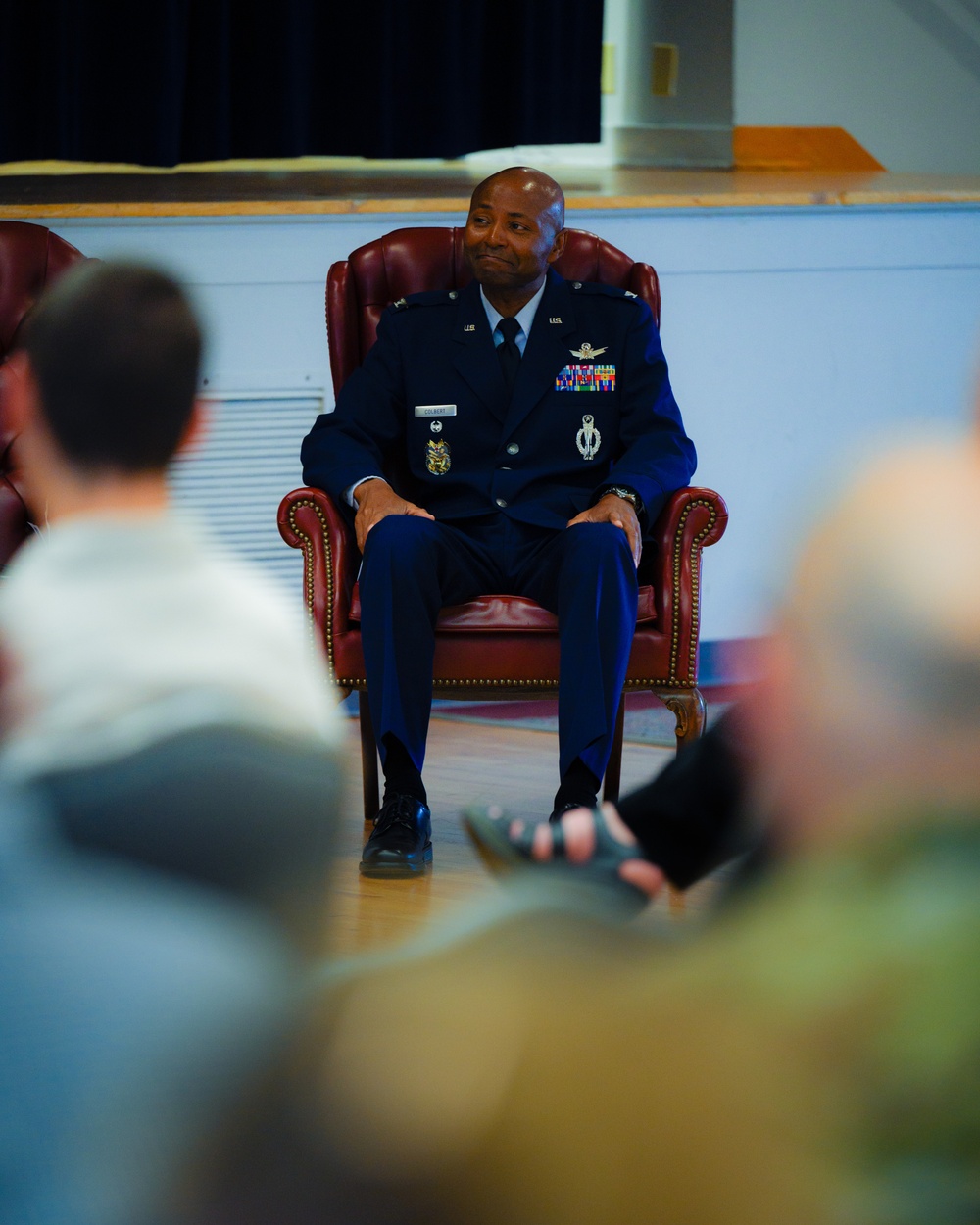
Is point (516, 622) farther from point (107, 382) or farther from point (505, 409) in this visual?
point (107, 382)

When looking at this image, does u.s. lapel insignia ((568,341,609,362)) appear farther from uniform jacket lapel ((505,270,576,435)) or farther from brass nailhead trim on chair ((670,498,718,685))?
brass nailhead trim on chair ((670,498,718,685))

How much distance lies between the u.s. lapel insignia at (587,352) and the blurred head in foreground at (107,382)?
1698mm

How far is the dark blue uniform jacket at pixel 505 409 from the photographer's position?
8.28 feet

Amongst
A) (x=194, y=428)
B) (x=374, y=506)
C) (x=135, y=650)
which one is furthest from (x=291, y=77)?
(x=135, y=650)

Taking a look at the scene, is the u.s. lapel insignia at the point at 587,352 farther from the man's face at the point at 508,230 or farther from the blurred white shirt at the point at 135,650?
the blurred white shirt at the point at 135,650

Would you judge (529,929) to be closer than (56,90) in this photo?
Yes

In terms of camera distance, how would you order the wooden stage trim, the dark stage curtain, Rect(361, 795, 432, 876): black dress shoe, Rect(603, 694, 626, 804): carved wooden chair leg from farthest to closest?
1. the dark stage curtain
2. the wooden stage trim
3. Rect(603, 694, 626, 804): carved wooden chair leg
4. Rect(361, 795, 432, 876): black dress shoe

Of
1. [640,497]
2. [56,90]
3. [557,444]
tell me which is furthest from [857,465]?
[56,90]

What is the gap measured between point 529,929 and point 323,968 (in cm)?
10

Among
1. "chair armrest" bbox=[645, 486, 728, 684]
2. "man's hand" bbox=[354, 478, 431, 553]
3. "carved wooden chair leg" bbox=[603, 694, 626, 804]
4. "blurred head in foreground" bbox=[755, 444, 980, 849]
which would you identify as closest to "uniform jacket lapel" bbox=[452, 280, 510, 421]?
"man's hand" bbox=[354, 478, 431, 553]

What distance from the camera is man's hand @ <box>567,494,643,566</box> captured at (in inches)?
90.0

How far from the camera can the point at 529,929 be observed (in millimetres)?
489

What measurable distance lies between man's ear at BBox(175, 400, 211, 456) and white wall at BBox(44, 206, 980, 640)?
229 cm

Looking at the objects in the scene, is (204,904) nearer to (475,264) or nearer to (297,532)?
(297,532)
